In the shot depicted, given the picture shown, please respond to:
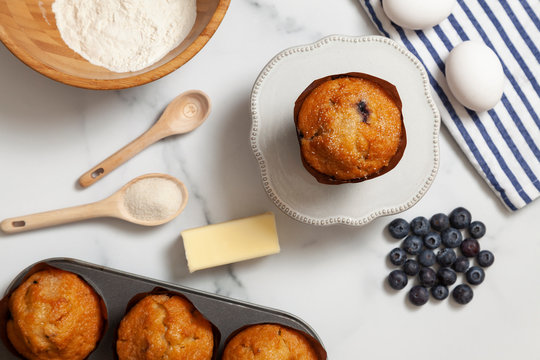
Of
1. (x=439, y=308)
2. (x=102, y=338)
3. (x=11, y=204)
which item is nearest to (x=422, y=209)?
(x=439, y=308)

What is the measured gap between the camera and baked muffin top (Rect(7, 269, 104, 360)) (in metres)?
1.43

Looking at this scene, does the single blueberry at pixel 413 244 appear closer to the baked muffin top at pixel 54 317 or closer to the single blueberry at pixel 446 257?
the single blueberry at pixel 446 257

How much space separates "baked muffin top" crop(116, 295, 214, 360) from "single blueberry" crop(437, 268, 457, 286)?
0.71m

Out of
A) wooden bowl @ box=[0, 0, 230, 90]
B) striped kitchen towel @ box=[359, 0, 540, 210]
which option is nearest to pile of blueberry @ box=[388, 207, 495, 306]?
striped kitchen towel @ box=[359, 0, 540, 210]

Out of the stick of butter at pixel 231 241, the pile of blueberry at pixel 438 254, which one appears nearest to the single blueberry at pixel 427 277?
the pile of blueberry at pixel 438 254

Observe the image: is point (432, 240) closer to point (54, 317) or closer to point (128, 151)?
point (128, 151)

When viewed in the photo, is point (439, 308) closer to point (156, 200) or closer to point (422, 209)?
point (422, 209)

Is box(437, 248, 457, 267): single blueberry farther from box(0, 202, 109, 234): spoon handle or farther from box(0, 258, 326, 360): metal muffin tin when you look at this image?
box(0, 202, 109, 234): spoon handle

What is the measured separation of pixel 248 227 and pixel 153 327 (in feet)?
1.27

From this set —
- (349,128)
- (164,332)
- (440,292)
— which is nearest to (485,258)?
(440,292)

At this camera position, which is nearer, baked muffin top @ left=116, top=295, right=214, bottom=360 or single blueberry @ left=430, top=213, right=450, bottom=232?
baked muffin top @ left=116, top=295, right=214, bottom=360

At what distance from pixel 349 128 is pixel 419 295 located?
2.19 ft

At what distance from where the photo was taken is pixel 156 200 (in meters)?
1.59

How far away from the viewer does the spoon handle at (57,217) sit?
1.62 metres
